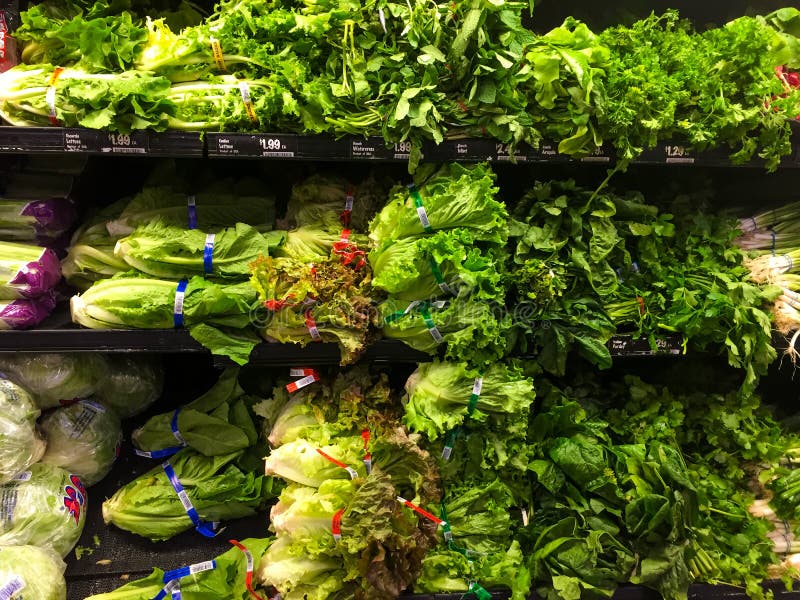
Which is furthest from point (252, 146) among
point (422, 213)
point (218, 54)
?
point (422, 213)

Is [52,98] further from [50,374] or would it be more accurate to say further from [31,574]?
[31,574]

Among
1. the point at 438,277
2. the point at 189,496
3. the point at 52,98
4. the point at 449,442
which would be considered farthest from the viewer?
the point at 189,496

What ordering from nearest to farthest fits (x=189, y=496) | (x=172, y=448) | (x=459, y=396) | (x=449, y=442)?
(x=459, y=396)
(x=449, y=442)
(x=189, y=496)
(x=172, y=448)

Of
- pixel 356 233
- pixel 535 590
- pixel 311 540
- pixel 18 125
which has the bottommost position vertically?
pixel 535 590

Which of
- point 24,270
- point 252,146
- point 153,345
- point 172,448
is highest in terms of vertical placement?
point 252,146

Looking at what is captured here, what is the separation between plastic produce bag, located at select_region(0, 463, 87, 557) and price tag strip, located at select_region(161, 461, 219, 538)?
407 mm

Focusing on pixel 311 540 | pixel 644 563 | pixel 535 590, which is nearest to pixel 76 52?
pixel 311 540

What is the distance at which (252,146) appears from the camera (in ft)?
6.06

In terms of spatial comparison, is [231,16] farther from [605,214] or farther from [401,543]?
[401,543]

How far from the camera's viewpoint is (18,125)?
186cm

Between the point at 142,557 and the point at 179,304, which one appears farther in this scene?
the point at 142,557

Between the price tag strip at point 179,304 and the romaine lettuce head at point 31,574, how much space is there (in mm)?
1073

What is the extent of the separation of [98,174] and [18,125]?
64 centimetres

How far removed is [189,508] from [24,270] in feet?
3.97
